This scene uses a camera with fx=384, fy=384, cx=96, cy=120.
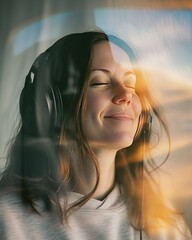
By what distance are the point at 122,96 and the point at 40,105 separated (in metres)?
0.25

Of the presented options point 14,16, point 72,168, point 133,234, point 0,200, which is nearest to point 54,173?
point 72,168

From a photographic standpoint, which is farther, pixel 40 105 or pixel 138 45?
pixel 138 45

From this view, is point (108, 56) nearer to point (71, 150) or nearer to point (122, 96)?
point (122, 96)

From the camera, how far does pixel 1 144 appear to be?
1.15m

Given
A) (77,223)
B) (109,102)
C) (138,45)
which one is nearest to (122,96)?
(109,102)

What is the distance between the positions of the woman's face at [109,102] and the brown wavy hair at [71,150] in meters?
0.02

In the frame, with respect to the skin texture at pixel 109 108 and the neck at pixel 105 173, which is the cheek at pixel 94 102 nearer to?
the skin texture at pixel 109 108

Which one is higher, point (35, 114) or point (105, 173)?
point (35, 114)

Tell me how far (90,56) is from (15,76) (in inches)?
9.4

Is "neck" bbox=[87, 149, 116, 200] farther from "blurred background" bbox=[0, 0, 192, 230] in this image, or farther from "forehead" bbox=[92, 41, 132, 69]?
"forehead" bbox=[92, 41, 132, 69]

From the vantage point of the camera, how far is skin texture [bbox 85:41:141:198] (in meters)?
1.18

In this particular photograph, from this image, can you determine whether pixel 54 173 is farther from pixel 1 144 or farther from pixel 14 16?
pixel 14 16

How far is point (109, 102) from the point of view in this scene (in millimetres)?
Result: 1180

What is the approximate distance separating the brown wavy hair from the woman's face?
2cm
